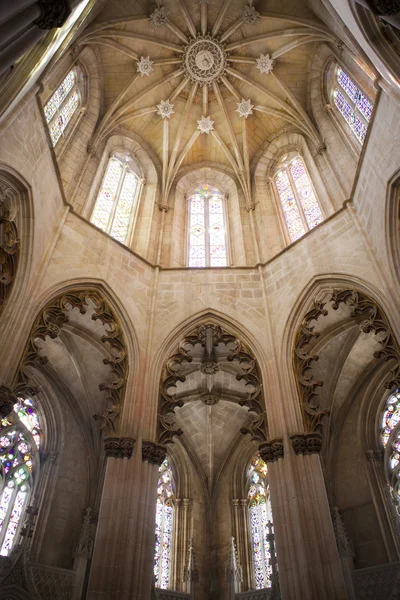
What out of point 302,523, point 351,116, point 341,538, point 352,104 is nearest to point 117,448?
point 302,523

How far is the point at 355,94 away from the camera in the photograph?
12.4 meters

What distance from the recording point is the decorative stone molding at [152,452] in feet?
26.7

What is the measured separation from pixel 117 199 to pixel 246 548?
10252mm

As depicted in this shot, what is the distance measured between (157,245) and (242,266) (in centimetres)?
272

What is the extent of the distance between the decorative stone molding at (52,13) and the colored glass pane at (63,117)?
616 centimetres

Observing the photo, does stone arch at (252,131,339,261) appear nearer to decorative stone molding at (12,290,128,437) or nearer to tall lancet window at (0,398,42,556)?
decorative stone molding at (12,290,128,437)

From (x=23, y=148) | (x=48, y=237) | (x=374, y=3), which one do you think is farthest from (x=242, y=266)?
(x=374, y=3)

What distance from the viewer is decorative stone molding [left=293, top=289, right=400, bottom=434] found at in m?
8.17

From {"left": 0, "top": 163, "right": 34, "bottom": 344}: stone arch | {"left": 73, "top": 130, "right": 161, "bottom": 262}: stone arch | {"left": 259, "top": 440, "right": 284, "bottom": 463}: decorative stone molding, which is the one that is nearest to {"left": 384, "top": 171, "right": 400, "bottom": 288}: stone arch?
{"left": 259, "top": 440, "right": 284, "bottom": 463}: decorative stone molding

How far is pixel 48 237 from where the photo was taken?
9.64m

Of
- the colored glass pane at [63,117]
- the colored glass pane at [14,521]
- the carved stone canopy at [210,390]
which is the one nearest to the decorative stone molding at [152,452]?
the carved stone canopy at [210,390]

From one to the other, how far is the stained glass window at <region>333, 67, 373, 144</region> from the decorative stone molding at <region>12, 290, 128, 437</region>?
7308 mm

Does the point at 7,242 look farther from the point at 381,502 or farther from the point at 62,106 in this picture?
the point at 381,502

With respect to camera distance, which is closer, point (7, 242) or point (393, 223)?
point (7, 242)
